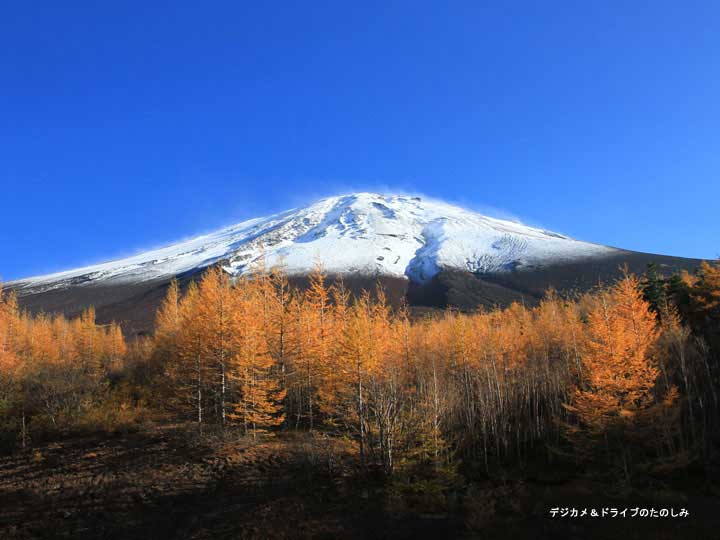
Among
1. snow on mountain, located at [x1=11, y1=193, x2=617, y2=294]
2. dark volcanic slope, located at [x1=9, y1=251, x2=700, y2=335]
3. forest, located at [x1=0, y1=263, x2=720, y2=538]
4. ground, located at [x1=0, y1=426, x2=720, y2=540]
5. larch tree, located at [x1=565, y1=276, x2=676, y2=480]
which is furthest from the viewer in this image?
snow on mountain, located at [x1=11, y1=193, x2=617, y2=294]

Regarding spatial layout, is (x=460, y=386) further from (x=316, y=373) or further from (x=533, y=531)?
(x=533, y=531)

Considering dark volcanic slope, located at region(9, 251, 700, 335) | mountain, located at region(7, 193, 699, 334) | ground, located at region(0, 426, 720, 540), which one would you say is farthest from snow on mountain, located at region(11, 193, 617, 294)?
ground, located at region(0, 426, 720, 540)

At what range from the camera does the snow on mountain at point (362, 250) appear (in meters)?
136

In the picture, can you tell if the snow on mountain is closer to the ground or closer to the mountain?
the mountain

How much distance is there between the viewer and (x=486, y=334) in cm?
3259

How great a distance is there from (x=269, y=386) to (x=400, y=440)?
8.74 metres

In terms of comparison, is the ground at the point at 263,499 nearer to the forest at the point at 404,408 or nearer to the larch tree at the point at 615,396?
the forest at the point at 404,408

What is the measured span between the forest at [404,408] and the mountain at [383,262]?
2452 inches

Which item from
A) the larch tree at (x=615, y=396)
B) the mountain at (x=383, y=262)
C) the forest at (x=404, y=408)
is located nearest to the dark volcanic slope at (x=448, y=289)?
the mountain at (x=383, y=262)

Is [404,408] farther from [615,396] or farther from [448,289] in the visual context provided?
[448,289]

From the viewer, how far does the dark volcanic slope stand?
97812mm

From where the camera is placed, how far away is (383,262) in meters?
144

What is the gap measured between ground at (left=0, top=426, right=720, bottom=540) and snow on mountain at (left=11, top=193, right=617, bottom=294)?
9952cm

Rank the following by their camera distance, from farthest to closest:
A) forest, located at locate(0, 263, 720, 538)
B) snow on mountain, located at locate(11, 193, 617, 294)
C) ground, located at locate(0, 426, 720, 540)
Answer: snow on mountain, located at locate(11, 193, 617, 294) → forest, located at locate(0, 263, 720, 538) → ground, located at locate(0, 426, 720, 540)
